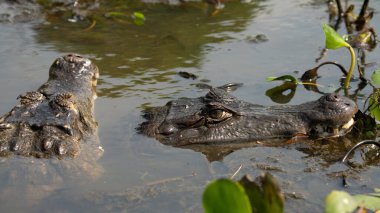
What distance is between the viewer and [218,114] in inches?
169

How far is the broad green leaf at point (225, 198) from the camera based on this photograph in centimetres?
220

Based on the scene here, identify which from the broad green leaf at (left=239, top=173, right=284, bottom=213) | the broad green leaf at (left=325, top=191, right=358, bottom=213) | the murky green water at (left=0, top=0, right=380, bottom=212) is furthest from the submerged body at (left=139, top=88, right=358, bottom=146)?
the broad green leaf at (left=239, top=173, right=284, bottom=213)

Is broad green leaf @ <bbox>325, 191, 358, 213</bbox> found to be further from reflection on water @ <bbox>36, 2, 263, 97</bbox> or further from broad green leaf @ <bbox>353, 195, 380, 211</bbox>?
reflection on water @ <bbox>36, 2, 263, 97</bbox>

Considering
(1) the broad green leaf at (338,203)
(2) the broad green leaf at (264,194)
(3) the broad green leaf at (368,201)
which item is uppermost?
(2) the broad green leaf at (264,194)

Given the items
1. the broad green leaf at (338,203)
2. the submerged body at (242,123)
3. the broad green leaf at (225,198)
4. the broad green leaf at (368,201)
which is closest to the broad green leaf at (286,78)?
the submerged body at (242,123)

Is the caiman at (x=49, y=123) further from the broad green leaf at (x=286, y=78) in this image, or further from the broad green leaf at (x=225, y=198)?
the broad green leaf at (x=225, y=198)

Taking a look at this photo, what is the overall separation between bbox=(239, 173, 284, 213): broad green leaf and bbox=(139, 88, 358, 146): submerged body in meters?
1.86

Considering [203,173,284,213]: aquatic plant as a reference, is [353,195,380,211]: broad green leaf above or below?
below

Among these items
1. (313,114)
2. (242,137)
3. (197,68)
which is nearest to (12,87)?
(197,68)

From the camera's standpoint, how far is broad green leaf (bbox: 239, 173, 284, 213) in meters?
2.30

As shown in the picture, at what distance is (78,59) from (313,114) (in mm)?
2146

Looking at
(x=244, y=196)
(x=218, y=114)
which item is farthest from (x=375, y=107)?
(x=244, y=196)

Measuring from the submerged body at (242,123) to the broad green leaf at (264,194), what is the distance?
1.86 m

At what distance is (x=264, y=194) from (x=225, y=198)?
0.65ft
